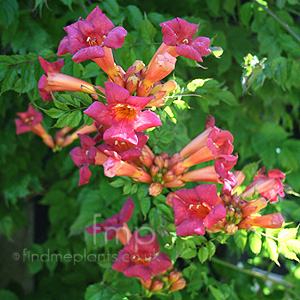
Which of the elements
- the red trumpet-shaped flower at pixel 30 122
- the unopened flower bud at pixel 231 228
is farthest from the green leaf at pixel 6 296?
the unopened flower bud at pixel 231 228

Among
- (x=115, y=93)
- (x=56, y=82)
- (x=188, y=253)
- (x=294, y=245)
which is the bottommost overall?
(x=188, y=253)

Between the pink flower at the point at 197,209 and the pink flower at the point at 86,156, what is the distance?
42 centimetres

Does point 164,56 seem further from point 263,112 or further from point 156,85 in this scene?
point 263,112

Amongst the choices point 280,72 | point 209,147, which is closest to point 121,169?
point 209,147

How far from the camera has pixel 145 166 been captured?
2148 mm

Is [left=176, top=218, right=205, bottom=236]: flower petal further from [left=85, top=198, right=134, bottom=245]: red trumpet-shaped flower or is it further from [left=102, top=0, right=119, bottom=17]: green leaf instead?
[left=102, top=0, right=119, bottom=17]: green leaf

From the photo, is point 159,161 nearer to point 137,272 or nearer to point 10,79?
point 137,272

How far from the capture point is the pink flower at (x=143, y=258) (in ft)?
6.82

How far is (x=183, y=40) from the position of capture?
1822mm

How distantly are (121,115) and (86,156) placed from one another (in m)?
0.34

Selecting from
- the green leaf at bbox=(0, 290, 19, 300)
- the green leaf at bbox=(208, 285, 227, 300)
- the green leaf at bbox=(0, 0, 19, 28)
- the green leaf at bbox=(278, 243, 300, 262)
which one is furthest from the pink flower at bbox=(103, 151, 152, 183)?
the green leaf at bbox=(0, 290, 19, 300)

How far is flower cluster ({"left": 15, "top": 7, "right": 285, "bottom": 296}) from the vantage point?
160 centimetres

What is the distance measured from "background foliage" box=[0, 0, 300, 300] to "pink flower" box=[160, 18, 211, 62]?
20 cm

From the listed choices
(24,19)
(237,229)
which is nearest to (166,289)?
(237,229)
